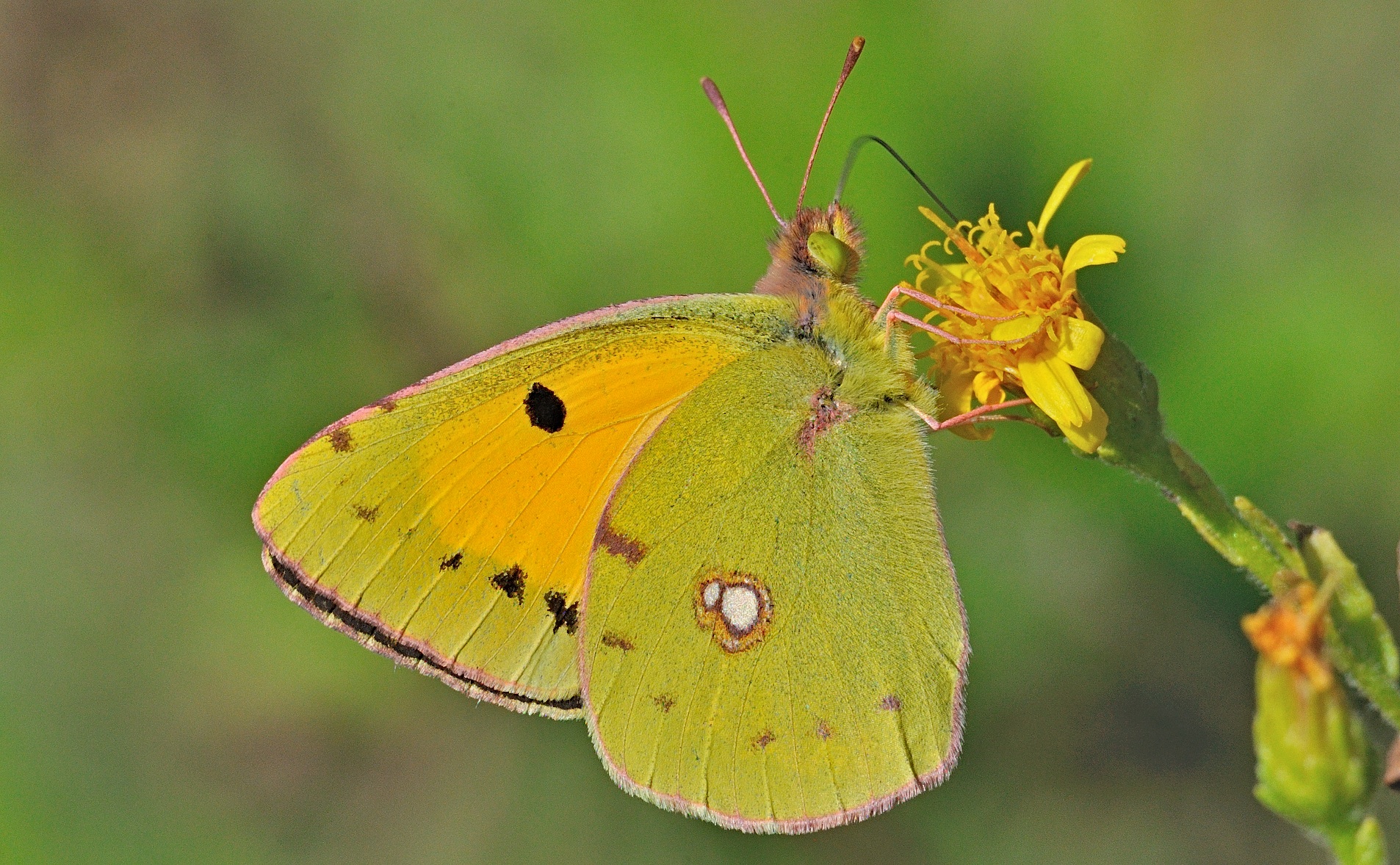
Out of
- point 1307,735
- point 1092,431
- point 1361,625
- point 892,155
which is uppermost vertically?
point 892,155

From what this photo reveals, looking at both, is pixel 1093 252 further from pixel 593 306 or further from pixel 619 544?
pixel 593 306

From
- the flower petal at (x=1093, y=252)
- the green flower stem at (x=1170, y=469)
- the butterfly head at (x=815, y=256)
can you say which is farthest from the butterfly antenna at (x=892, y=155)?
the green flower stem at (x=1170, y=469)

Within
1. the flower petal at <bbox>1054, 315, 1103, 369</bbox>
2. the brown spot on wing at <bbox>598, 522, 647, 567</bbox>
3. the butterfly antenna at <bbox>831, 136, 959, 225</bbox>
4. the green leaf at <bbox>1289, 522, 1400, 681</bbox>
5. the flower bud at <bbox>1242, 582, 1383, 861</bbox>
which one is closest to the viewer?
the flower bud at <bbox>1242, 582, 1383, 861</bbox>

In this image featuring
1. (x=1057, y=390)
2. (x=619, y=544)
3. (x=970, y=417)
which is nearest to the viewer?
(x=1057, y=390)

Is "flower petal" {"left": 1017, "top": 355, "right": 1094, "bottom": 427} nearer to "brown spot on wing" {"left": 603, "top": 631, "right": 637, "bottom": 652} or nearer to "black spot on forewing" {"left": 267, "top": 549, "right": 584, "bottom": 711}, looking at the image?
"brown spot on wing" {"left": 603, "top": 631, "right": 637, "bottom": 652}

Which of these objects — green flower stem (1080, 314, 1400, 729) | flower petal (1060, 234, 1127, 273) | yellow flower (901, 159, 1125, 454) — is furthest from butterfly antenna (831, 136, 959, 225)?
green flower stem (1080, 314, 1400, 729)

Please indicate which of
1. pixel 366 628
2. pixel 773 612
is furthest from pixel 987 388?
pixel 366 628

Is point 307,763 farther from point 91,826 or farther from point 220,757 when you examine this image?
point 91,826
